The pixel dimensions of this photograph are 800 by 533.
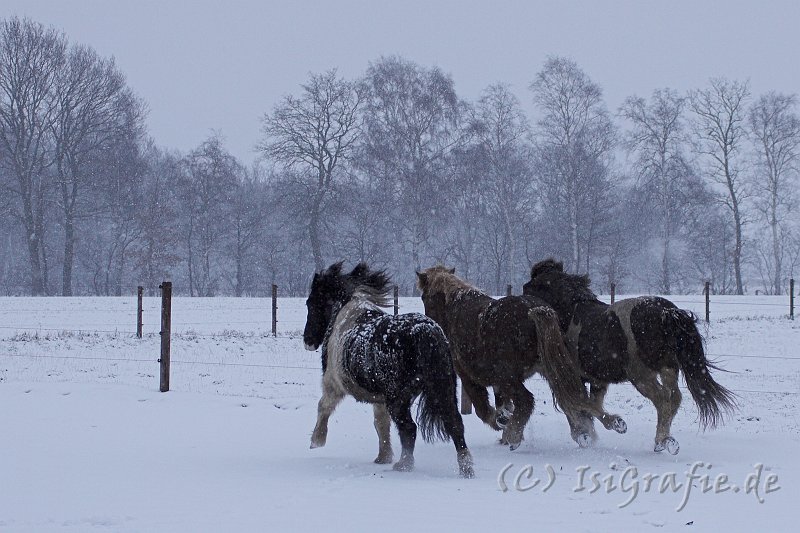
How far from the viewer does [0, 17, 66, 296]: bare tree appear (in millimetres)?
31297

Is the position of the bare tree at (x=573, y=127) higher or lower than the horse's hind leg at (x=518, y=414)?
higher

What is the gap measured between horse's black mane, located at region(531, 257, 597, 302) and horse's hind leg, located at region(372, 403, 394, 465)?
2193 mm

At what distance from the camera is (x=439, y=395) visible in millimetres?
5527

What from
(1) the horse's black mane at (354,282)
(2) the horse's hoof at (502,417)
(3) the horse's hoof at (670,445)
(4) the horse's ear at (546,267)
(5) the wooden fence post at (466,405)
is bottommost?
(5) the wooden fence post at (466,405)

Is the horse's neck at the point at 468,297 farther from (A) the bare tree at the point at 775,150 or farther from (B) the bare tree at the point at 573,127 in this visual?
(A) the bare tree at the point at 775,150

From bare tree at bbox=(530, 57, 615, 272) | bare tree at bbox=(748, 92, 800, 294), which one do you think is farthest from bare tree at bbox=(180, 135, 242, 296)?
bare tree at bbox=(748, 92, 800, 294)

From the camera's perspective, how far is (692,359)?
6.46 m

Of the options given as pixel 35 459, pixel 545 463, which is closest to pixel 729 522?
pixel 545 463

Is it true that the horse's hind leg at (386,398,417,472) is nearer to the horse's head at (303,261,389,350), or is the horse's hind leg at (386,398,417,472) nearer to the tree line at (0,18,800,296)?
the horse's head at (303,261,389,350)

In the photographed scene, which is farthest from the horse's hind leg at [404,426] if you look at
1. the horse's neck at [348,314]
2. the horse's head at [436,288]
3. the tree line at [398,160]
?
the tree line at [398,160]

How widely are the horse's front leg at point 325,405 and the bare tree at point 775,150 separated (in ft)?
116

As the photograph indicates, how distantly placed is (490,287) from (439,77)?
1209 centimetres

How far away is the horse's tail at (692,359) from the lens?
21.0 feet

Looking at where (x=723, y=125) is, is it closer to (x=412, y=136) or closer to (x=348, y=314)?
(x=412, y=136)
